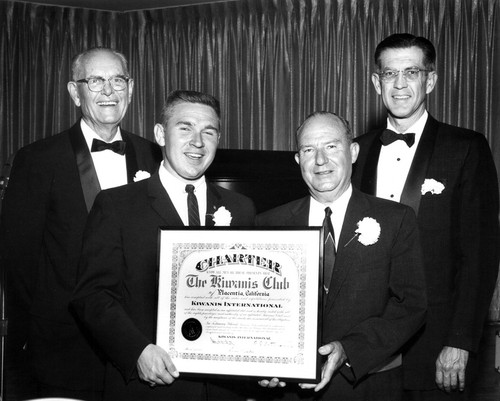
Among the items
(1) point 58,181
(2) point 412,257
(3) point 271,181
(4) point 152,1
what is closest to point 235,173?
(3) point 271,181

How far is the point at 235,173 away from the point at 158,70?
149 inches

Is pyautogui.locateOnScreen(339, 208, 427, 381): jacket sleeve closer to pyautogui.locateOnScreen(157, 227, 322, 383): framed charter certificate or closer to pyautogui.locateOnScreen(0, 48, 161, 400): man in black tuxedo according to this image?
pyautogui.locateOnScreen(157, 227, 322, 383): framed charter certificate

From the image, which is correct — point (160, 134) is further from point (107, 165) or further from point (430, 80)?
point (430, 80)

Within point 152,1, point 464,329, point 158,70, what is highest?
point 152,1

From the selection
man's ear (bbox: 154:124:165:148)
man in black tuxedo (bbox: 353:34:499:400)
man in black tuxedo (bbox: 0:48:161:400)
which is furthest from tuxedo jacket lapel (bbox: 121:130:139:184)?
man in black tuxedo (bbox: 353:34:499:400)

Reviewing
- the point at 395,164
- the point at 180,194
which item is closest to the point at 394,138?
the point at 395,164

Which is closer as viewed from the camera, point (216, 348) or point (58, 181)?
point (216, 348)

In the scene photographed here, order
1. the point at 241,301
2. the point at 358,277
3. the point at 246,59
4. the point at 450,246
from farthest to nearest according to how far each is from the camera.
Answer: the point at 246,59 → the point at 450,246 → the point at 358,277 → the point at 241,301

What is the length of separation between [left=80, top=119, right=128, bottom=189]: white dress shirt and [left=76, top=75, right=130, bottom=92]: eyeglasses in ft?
0.59

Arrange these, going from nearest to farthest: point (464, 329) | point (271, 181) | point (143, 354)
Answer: point (143, 354), point (464, 329), point (271, 181)

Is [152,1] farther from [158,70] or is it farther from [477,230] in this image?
[477,230]

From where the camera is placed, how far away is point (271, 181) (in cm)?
457

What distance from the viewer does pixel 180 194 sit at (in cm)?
292

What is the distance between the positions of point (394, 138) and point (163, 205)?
1.21m
